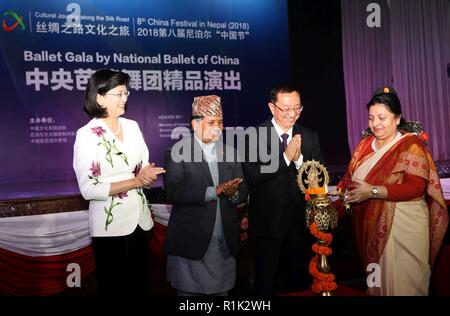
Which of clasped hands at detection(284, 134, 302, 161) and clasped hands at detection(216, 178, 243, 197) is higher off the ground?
clasped hands at detection(284, 134, 302, 161)

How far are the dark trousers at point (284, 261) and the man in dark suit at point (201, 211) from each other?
A: 201 mm

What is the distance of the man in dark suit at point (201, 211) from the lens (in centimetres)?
222

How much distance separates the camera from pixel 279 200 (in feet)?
8.00


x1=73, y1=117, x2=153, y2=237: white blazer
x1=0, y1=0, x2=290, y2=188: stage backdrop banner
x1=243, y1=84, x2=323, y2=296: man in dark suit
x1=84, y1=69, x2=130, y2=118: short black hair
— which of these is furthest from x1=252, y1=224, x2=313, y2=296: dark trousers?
x1=0, y1=0, x2=290, y2=188: stage backdrop banner

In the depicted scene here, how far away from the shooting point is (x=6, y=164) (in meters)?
4.89

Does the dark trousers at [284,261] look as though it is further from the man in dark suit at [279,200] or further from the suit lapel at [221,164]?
the suit lapel at [221,164]

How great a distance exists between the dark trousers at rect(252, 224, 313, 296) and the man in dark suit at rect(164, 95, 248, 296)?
0.20 meters

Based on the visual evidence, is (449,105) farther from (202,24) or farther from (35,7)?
(35,7)

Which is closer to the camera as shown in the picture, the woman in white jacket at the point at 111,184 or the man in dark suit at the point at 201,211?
the woman in white jacket at the point at 111,184

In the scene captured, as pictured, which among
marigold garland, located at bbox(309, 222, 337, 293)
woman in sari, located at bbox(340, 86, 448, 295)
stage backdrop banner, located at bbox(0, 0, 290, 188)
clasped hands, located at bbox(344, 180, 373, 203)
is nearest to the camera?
marigold garland, located at bbox(309, 222, 337, 293)

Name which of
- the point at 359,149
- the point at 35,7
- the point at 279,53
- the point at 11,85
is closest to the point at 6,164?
the point at 11,85

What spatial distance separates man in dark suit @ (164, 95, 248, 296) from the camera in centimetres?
222

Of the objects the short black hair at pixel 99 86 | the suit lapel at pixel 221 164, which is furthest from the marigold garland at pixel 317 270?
the short black hair at pixel 99 86

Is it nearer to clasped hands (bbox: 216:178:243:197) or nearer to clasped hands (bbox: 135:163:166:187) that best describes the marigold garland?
clasped hands (bbox: 216:178:243:197)
